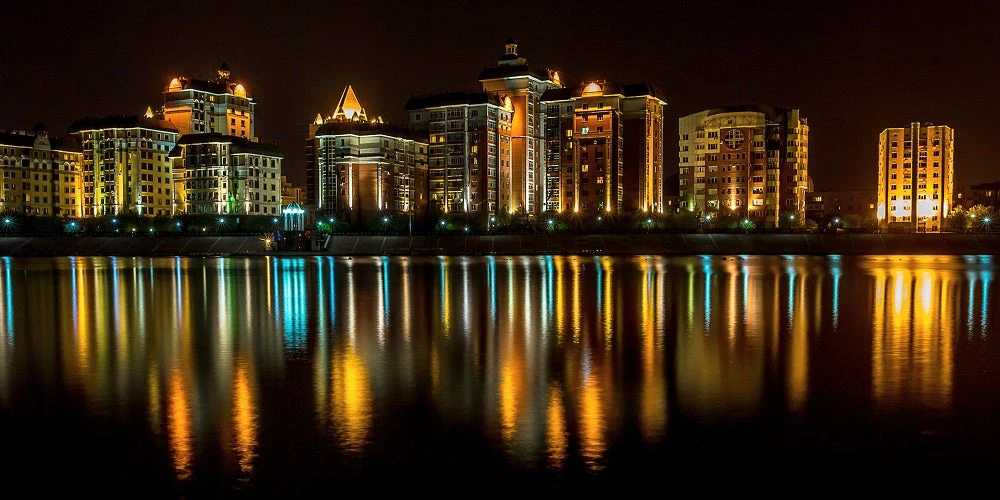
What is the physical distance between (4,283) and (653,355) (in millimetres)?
30809

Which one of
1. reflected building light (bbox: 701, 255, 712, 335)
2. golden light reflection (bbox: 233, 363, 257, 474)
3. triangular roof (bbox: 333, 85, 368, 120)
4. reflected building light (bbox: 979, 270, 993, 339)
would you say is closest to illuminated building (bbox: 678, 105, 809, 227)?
triangular roof (bbox: 333, 85, 368, 120)

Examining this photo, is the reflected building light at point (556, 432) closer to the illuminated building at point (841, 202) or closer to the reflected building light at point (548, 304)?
the reflected building light at point (548, 304)

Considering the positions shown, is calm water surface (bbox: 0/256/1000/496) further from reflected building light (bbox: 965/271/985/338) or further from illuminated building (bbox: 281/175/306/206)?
illuminated building (bbox: 281/175/306/206)

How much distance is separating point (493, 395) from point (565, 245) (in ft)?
200

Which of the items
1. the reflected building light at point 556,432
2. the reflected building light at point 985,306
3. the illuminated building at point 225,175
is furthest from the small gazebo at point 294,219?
the reflected building light at point 556,432

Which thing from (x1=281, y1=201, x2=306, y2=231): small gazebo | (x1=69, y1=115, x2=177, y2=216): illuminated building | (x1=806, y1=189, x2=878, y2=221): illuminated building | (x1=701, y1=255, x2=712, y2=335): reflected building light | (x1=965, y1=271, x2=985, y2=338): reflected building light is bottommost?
(x1=965, y1=271, x2=985, y2=338): reflected building light

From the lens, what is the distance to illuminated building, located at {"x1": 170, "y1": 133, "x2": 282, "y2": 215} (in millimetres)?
96750

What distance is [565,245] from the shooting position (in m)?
71.6

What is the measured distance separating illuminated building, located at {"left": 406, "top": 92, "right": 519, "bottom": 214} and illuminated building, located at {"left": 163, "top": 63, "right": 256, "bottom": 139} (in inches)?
1119

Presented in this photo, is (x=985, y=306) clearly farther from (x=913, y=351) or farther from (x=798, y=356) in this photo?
(x=798, y=356)

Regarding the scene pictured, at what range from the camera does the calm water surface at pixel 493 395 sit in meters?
7.98

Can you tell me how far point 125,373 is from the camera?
12883 mm

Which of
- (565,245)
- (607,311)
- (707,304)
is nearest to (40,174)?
(565,245)

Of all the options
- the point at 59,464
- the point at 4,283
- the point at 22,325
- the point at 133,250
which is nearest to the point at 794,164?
the point at 133,250
